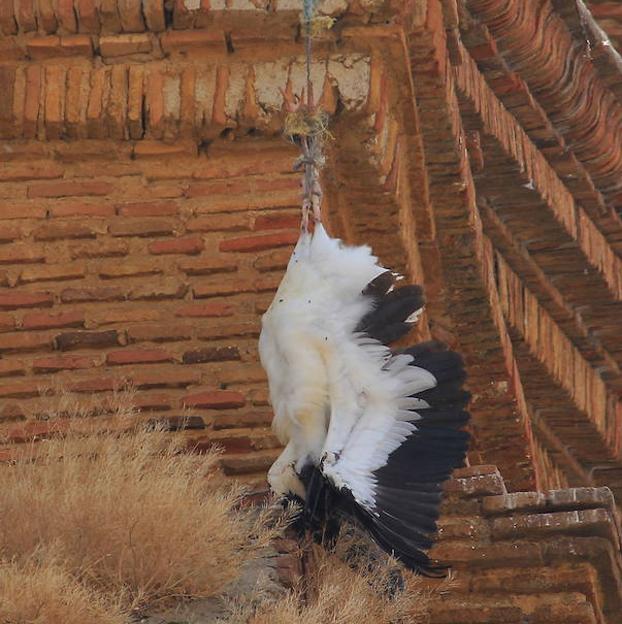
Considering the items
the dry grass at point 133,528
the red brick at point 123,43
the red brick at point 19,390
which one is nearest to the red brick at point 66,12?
the red brick at point 123,43

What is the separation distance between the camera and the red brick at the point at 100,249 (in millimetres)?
8984

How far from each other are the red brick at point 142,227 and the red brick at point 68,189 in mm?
143

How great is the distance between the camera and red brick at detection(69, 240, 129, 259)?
8.98 meters

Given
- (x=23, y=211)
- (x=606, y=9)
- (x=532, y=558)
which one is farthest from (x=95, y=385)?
(x=606, y=9)

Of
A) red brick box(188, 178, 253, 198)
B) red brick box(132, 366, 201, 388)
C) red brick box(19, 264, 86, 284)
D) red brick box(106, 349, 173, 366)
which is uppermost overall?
red brick box(188, 178, 253, 198)

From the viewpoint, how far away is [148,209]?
29.6 ft

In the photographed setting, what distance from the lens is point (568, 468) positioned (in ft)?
39.5

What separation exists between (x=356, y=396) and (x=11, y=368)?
1.72m

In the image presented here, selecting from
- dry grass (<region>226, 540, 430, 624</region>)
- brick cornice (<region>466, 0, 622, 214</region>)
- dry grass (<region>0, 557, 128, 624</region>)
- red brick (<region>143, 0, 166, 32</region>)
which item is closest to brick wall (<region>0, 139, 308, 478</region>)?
red brick (<region>143, 0, 166, 32</region>)

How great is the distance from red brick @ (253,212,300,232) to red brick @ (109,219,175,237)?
0.33 m

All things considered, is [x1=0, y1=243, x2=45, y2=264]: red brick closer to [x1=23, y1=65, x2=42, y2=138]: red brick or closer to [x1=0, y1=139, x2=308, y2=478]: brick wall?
[x1=0, y1=139, x2=308, y2=478]: brick wall

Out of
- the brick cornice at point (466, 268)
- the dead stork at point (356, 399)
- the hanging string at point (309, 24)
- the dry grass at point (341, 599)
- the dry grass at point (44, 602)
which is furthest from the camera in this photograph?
the brick cornice at point (466, 268)

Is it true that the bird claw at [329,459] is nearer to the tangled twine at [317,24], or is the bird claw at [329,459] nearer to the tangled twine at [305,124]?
the tangled twine at [305,124]

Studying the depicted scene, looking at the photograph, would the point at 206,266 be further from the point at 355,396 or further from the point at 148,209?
the point at 355,396
